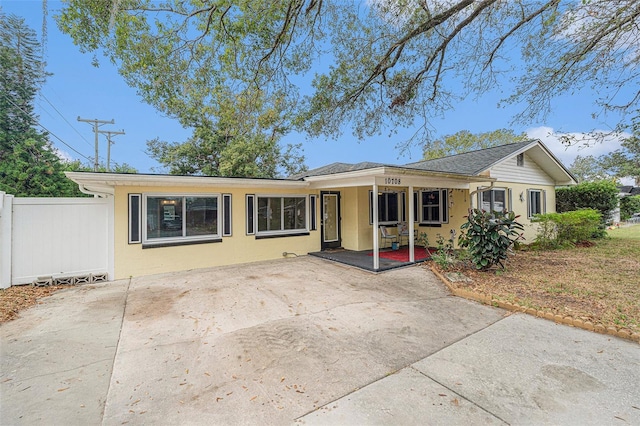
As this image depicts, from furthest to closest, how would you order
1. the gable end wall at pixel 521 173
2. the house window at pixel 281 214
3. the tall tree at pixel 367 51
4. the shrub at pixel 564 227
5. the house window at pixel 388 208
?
the gable end wall at pixel 521 173 → the shrub at pixel 564 227 → the house window at pixel 388 208 → the house window at pixel 281 214 → the tall tree at pixel 367 51

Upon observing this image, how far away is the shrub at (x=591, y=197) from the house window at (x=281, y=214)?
1316 centimetres

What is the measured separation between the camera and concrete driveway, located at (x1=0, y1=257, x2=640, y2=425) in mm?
2209

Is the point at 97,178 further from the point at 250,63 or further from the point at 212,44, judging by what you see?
the point at 250,63

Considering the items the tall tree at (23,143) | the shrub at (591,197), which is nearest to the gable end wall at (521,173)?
the shrub at (591,197)

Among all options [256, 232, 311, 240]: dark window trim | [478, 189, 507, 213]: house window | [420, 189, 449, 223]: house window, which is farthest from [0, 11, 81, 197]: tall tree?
[478, 189, 507, 213]: house window

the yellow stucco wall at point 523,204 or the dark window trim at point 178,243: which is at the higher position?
the yellow stucco wall at point 523,204

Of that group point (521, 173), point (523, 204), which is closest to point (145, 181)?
point (521, 173)

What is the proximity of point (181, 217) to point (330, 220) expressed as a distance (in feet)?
15.8

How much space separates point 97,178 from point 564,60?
10.3 meters

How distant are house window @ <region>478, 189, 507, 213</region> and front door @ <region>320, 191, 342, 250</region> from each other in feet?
16.9

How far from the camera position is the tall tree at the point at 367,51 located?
5.31 meters

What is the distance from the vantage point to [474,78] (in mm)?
6934

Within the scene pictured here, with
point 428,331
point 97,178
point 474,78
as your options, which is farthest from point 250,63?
point 428,331

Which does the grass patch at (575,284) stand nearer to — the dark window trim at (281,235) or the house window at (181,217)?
the dark window trim at (281,235)
